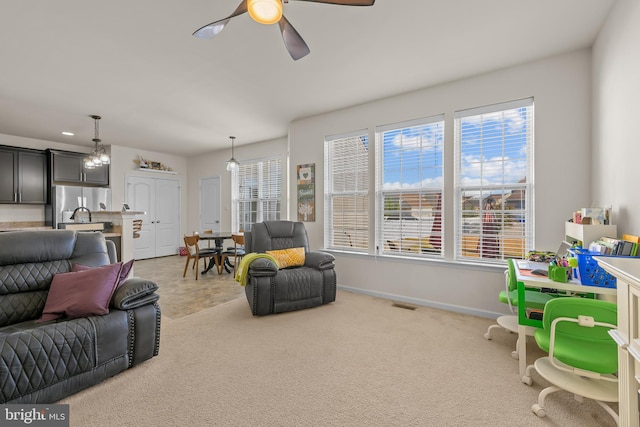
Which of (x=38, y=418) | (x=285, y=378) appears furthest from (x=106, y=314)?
(x=285, y=378)

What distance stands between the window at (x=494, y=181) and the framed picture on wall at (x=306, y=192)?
2087mm

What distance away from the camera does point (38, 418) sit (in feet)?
5.23

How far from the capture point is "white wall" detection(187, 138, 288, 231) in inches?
242

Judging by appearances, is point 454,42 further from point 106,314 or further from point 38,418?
point 38,418

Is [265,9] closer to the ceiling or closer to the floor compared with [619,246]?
closer to the ceiling

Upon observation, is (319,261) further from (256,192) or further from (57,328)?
(256,192)

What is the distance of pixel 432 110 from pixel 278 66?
191 cm

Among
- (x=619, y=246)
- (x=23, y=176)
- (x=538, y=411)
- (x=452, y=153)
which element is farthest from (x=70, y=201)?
(x=619, y=246)

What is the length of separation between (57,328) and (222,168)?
571 cm

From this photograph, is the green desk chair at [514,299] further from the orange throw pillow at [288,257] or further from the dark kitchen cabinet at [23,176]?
the dark kitchen cabinet at [23,176]

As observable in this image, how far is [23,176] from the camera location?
212 inches

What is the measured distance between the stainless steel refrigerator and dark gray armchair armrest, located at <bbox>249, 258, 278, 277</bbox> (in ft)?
15.7

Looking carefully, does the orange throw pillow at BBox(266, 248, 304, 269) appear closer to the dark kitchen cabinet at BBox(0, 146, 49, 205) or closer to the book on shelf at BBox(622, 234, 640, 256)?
the book on shelf at BBox(622, 234, 640, 256)

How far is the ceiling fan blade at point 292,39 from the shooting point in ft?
6.16
